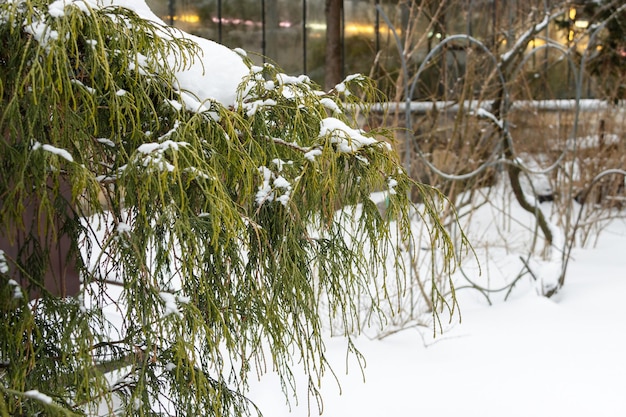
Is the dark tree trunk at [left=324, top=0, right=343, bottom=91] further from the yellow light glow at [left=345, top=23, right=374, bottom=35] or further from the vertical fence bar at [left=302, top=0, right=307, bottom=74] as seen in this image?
the yellow light glow at [left=345, top=23, right=374, bottom=35]

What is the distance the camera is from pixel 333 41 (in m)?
11.5

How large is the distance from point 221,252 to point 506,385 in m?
3.21

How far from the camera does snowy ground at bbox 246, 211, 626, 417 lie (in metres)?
4.42

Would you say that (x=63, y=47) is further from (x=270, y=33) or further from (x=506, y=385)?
(x=270, y=33)

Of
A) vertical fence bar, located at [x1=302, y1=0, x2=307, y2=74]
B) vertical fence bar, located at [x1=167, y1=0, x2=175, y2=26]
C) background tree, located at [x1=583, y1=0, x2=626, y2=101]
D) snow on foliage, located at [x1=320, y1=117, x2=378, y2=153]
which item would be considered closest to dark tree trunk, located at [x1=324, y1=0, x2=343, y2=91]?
vertical fence bar, located at [x1=302, y1=0, x2=307, y2=74]

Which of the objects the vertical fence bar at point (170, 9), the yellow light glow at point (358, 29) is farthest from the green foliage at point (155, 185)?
the yellow light glow at point (358, 29)

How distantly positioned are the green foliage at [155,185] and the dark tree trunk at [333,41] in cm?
912

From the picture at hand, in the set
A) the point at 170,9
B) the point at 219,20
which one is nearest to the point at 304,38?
the point at 219,20

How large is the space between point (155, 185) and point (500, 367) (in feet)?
12.2

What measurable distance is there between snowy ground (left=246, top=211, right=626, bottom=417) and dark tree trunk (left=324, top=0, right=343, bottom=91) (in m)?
5.88

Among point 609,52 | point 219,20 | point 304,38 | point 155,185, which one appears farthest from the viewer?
point 304,38

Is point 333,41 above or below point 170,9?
below

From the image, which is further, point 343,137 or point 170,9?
point 170,9

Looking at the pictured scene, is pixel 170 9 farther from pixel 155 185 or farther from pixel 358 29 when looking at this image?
pixel 155 185
